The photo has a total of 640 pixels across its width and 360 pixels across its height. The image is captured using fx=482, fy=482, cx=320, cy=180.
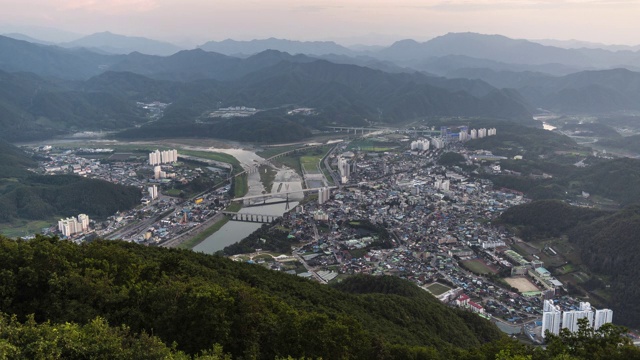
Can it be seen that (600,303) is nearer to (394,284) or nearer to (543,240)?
(543,240)

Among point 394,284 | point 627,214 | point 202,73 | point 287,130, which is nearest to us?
point 394,284

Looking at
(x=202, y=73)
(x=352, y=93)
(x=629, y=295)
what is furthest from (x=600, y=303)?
(x=202, y=73)

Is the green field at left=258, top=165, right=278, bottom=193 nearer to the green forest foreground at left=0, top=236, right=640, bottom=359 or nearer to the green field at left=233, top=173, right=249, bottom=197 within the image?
the green field at left=233, top=173, right=249, bottom=197

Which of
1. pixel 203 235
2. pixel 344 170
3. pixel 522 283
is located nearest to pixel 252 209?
pixel 203 235

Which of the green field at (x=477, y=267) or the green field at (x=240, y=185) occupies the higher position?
the green field at (x=240, y=185)

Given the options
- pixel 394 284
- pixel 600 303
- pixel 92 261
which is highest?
pixel 92 261

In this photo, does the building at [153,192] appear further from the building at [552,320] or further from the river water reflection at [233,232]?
the building at [552,320]

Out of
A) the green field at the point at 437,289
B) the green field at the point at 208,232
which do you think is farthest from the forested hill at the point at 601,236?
A: the green field at the point at 208,232
